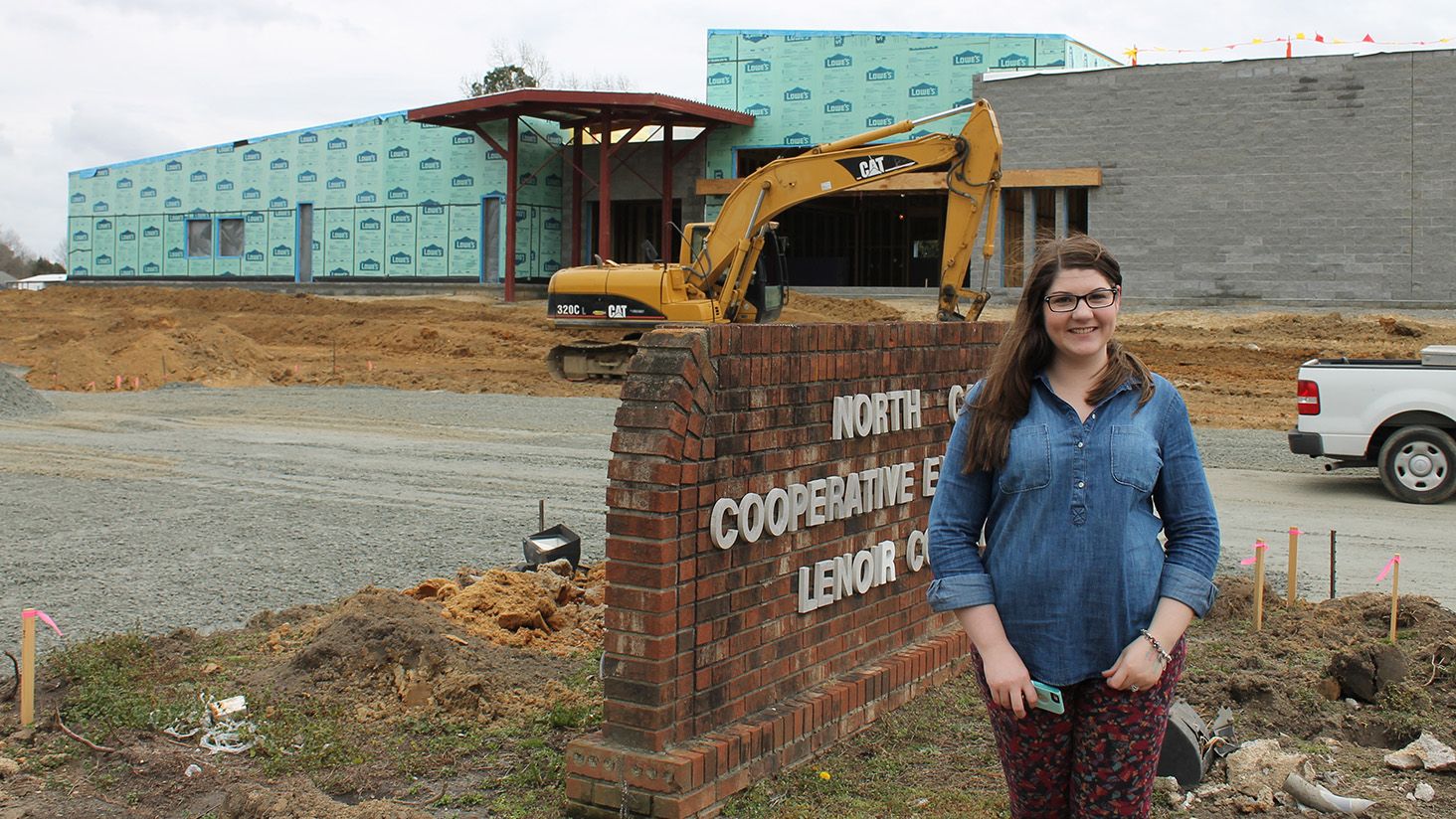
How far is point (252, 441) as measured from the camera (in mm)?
17219

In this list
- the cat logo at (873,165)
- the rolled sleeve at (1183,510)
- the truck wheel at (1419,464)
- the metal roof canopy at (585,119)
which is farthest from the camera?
the metal roof canopy at (585,119)

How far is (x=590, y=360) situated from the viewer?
2595cm

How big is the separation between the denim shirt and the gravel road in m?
5.75

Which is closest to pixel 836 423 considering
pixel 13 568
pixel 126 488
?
pixel 13 568

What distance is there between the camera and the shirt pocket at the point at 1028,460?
10.2ft

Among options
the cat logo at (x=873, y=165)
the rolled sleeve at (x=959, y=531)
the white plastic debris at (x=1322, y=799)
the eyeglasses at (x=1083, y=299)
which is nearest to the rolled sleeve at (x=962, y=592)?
the rolled sleeve at (x=959, y=531)

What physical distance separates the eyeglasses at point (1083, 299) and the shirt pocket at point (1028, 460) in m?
0.28

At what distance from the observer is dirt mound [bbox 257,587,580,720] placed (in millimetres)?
5812

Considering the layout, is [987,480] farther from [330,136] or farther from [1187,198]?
[330,136]

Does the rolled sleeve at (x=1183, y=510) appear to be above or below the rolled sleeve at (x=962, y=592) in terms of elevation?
above

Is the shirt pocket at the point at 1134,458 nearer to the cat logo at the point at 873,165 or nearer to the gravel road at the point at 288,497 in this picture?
the gravel road at the point at 288,497

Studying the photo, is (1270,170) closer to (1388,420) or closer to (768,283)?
(768,283)

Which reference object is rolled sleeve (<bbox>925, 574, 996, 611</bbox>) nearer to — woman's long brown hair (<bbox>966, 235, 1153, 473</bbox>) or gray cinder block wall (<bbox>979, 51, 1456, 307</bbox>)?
woman's long brown hair (<bbox>966, 235, 1153, 473</bbox>)

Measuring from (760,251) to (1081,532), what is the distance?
19.3 metres
